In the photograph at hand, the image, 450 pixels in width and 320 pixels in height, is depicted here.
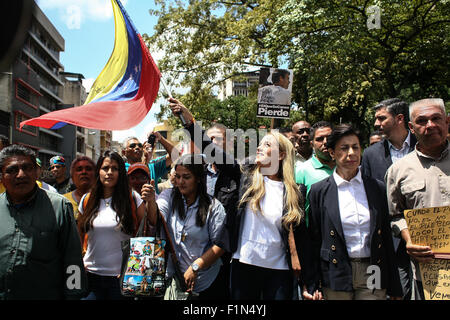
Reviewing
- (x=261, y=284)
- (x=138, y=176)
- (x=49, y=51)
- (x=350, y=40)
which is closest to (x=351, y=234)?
(x=261, y=284)

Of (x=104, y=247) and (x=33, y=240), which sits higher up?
(x=33, y=240)

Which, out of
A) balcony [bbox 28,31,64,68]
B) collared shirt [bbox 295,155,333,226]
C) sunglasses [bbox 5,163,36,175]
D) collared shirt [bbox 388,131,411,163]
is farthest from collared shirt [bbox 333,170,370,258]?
balcony [bbox 28,31,64,68]

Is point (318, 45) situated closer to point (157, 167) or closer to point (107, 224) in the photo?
point (157, 167)

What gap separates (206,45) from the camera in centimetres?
1593

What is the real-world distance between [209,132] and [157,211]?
5.01 ft

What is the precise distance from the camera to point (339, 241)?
126 inches

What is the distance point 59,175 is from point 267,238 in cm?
365

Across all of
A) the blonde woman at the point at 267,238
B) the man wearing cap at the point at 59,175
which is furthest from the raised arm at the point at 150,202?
the man wearing cap at the point at 59,175

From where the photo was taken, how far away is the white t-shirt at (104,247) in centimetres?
347

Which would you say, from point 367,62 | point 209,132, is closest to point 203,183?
point 209,132

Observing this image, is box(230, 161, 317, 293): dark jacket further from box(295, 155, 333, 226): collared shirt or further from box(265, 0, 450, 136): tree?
box(265, 0, 450, 136): tree

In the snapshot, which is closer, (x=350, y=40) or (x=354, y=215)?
(x=354, y=215)

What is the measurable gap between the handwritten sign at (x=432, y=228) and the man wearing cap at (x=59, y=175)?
4588 millimetres
